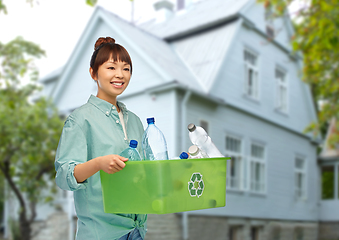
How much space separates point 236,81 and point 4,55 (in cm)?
732

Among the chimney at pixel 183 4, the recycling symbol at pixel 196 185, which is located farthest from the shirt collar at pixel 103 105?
the chimney at pixel 183 4

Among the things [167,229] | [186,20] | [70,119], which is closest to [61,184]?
[70,119]

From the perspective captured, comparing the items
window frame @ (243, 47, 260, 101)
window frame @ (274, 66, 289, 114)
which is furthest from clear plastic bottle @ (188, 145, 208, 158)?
window frame @ (274, 66, 289, 114)

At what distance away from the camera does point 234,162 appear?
1266 centimetres

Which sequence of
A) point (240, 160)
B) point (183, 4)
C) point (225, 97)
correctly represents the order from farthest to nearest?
point (183, 4), point (240, 160), point (225, 97)

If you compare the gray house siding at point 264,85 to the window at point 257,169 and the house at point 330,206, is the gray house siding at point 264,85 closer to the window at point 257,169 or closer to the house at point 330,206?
the window at point 257,169

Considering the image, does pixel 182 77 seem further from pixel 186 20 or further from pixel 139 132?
pixel 139 132

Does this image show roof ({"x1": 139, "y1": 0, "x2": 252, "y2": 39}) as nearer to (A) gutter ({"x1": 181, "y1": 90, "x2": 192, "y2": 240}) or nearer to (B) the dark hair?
(A) gutter ({"x1": 181, "y1": 90, "x2": 192, "y2": 240})

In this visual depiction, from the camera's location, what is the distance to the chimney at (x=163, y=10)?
51.1 ft

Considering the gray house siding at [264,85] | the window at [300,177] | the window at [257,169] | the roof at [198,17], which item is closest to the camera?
the gray house siding at [264,85]

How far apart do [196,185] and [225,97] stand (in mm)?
10674

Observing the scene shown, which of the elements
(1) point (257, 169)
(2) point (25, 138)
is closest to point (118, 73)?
(2) point (25, 138)

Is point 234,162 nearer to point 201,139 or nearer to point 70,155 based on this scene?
point 201,139

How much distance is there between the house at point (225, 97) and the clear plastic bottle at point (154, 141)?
8.52 metres
